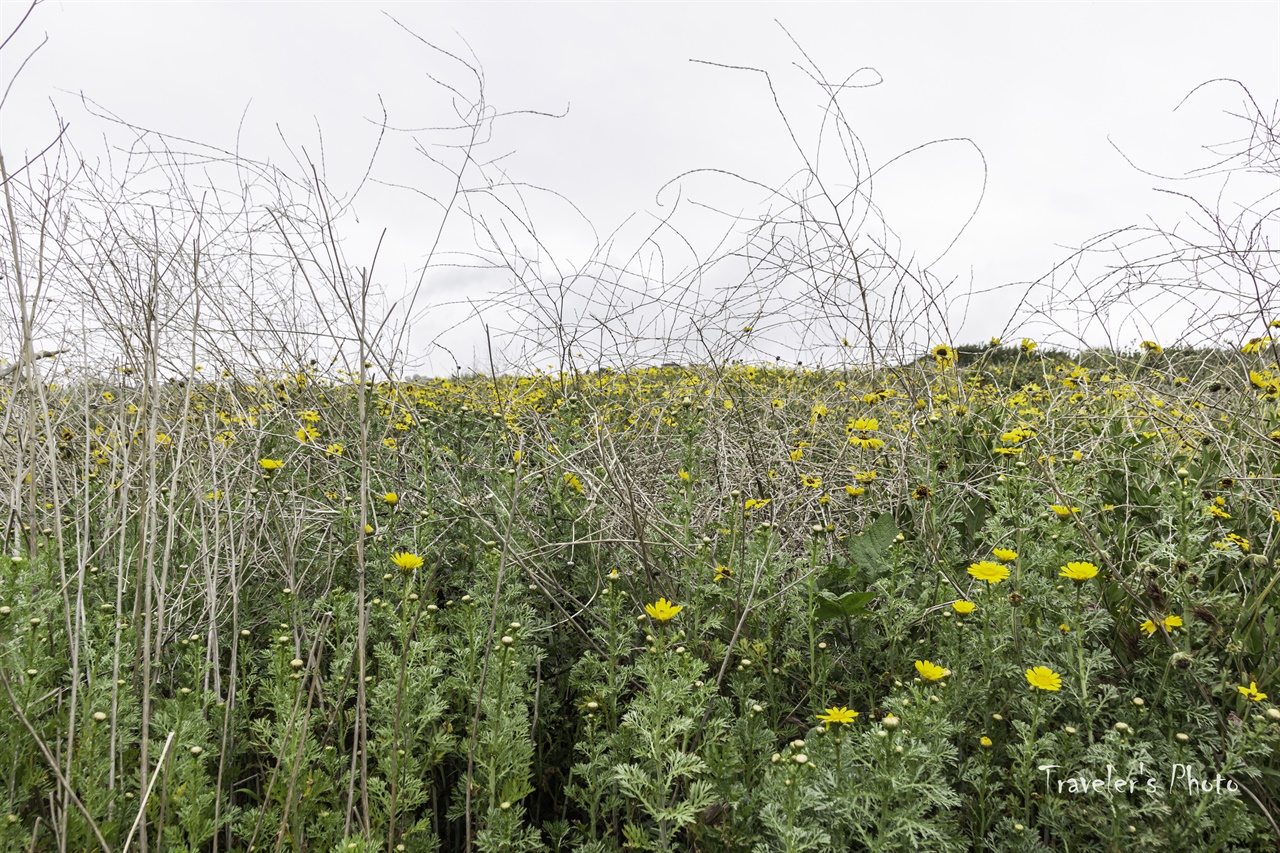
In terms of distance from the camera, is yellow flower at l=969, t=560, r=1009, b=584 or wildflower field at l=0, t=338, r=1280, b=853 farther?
yellow flower at l=969, t=560, r=1009, b=584

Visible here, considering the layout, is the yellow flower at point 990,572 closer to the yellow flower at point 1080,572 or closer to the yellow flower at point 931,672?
the yellow flower at point 1080,572

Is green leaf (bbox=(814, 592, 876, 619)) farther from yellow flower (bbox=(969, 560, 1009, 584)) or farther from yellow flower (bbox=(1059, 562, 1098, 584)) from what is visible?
yellow flower (bbox=(1059, 562, 1098, 584))

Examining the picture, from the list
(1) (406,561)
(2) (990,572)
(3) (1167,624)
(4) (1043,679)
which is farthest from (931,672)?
(1) (406,561)

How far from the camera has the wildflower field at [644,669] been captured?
1258 mm

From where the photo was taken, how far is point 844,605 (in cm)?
177

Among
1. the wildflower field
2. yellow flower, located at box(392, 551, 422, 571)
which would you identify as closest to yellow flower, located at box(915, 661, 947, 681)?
the wildflower field

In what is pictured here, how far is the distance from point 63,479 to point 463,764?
228 cm

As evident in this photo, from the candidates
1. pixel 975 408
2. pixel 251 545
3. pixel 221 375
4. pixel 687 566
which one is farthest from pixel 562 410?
pixel 975 408

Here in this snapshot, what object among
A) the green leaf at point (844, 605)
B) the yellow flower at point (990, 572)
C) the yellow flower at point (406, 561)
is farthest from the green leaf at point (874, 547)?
the yellow flower at point (406, 561)

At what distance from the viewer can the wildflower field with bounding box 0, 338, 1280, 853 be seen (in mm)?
1258

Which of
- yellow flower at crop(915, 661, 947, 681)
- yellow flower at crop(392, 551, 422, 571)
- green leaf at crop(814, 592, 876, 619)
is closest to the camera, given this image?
yellow flower at crop(915, 661, 947, 681)

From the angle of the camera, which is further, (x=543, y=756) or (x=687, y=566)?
(x=687, y=566)

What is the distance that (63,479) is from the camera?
2785 millimetres

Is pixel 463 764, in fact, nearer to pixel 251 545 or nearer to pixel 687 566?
pixel 687 566
